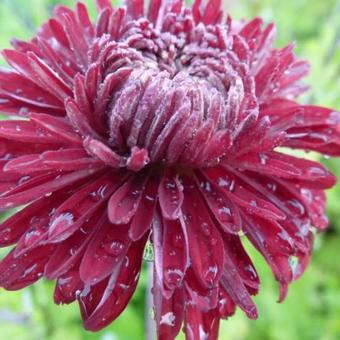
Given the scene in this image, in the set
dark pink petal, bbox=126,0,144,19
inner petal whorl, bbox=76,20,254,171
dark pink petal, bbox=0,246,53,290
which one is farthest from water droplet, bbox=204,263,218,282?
dark pink petal, bbox=126,0,144,19

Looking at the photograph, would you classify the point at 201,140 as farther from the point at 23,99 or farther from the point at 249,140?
the point at 23,99

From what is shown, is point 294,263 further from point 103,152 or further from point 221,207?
point 103,152

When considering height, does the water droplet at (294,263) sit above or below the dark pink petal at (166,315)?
above

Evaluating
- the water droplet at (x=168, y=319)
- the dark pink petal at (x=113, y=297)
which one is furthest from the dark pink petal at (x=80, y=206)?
the water droplet at (x=168, y=319)

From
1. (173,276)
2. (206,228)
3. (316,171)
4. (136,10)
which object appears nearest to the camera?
(173,276)

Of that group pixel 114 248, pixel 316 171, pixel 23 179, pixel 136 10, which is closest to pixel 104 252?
pixel 114 248

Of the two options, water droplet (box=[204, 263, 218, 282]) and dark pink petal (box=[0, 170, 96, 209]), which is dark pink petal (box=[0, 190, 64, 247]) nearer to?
dark pink petal (box=[0, 170, 96, 209])

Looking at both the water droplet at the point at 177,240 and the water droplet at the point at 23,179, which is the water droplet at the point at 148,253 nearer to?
the water droplet at the point at 177,240

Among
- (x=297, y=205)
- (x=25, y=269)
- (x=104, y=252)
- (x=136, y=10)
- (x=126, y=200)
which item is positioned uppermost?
(x=136, y=10)

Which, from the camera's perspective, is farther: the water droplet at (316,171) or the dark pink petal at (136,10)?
the dark pink petal at (136,10)
